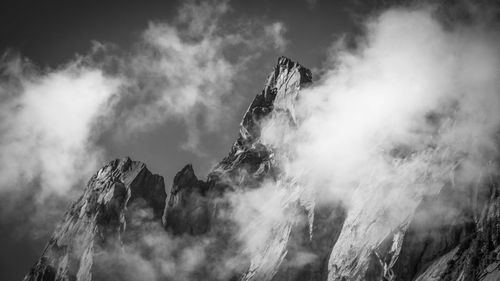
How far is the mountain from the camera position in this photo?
112812mm

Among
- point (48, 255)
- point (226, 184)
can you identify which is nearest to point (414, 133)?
point (226, 184)

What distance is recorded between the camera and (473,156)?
4653 inches

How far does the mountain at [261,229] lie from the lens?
11281cm

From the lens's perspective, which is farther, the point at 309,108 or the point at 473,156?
the point at 309,108

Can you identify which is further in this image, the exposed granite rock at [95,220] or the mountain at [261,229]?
the exposed granite rock at [95,220]

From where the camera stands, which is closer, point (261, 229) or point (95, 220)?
point (261, 229)

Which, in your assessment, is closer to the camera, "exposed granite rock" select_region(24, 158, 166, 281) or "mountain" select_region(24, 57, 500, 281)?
"mountain" select_region(24, 57, 500, 281)

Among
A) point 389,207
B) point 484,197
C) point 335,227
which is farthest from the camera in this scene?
point 335,227

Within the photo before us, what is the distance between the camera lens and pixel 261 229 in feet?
466

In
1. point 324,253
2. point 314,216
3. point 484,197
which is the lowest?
point 484,197

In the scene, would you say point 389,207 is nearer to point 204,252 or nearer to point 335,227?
point 335,227

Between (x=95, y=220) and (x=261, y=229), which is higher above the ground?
(x=95, y=220)

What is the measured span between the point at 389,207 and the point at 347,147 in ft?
86.3

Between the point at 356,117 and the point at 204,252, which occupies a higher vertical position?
the point at 356,117
